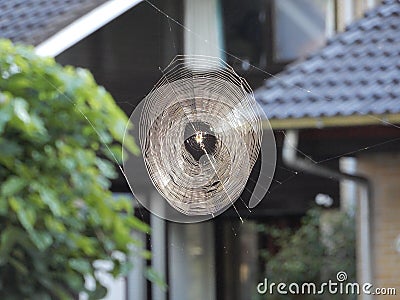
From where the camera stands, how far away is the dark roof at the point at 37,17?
2.04 m

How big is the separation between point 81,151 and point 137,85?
0.79ft

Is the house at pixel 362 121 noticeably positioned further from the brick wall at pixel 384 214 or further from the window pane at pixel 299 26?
the window pane at pixel 299 26

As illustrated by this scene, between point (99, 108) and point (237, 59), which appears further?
point (237, 59)

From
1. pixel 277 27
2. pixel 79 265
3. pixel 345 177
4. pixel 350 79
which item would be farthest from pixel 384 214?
pixel 79 265

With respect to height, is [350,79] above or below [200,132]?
above

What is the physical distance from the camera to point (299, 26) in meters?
1.96

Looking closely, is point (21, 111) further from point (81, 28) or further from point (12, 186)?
point (81, 28)

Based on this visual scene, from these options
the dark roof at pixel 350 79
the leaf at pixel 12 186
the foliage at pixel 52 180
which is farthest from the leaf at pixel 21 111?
the dark roof at pixel 350 79

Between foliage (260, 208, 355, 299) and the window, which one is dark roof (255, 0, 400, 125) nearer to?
the window

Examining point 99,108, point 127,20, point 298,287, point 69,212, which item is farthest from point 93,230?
point 127,20

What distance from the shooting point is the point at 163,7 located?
6.13 ft

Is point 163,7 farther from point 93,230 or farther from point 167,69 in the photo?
point 93,230

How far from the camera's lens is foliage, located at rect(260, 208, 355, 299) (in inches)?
69.5

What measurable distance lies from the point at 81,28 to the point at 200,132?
598mm
